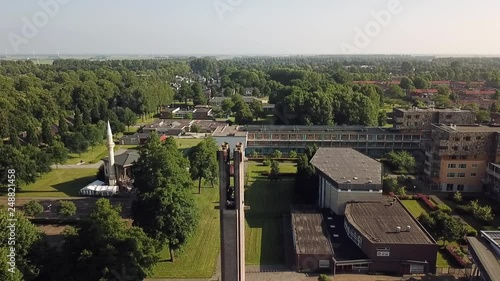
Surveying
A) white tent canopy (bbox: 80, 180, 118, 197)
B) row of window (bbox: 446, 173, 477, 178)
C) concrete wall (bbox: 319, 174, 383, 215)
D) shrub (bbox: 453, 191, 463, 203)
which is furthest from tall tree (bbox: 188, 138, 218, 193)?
row of window (bbox: 446, 173, 477, 178)

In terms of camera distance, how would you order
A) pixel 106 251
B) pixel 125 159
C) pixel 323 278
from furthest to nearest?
pixel 125 159 → pixel 323 278 → pixel 106 251

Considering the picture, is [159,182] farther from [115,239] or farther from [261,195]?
[261,195]

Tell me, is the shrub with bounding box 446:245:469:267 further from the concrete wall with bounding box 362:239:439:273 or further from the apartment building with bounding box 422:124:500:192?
the apartment building with bounding box 422:124:500:192

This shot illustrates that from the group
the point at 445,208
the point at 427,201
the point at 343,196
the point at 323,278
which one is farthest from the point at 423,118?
the point at 323,278

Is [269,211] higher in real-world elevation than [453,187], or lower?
lower

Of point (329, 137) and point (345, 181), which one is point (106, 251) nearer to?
point (345, 181)

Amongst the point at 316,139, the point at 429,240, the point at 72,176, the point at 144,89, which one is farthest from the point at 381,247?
the point at 144,89
